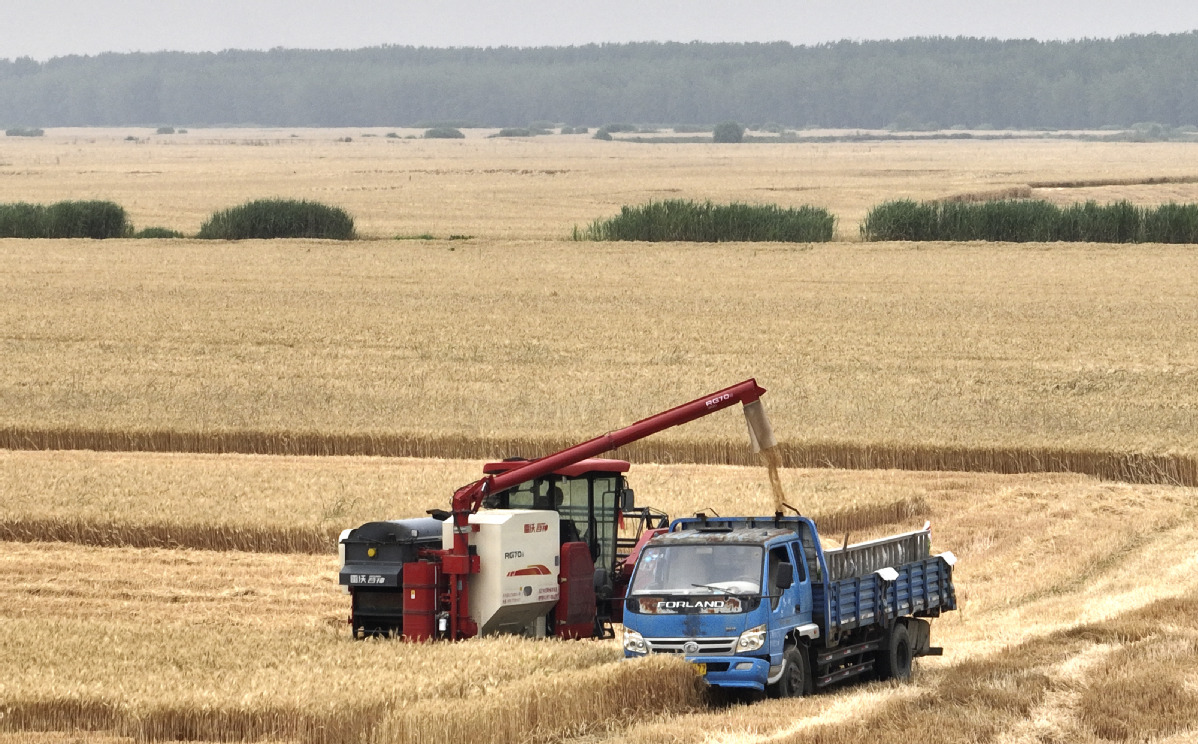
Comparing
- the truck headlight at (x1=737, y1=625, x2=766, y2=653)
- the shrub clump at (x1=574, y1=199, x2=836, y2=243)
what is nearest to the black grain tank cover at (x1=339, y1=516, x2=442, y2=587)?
the truck headlight at (x1=737, y1=625, x2=766, y2=653)

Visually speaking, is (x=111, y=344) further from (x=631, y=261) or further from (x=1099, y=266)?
(x=1099, y=266)

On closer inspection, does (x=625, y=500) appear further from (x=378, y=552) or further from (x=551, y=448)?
(x=551, y=448)

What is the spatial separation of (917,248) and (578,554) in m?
52.3

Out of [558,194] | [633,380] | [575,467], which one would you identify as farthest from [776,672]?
[558,194]

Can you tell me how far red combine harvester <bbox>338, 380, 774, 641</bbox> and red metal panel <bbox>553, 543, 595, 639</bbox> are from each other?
0.01m

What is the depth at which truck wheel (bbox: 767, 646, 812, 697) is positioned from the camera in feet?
53.2

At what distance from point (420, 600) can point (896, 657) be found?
17.5 ft

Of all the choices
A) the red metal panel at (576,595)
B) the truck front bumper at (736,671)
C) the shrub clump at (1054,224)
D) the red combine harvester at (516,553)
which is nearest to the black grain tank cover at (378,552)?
the red combine harvester at (516,553)

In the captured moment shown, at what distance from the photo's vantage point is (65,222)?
7781 centimetres

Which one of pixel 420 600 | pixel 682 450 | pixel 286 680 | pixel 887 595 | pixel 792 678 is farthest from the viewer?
pixel 682 450

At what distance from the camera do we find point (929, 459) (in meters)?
30.3

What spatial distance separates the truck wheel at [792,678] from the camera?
53.2ft

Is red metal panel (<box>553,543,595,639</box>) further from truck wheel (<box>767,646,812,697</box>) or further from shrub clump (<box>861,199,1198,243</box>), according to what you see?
shrub clump (<box>861,199,1198,243</box>)

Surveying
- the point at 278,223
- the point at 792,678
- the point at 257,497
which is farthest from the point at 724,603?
the point at 278,223
